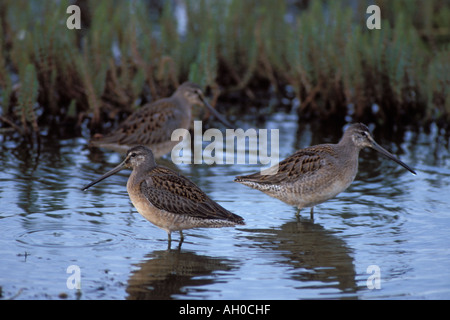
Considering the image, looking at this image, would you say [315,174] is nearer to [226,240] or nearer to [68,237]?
[226,240]

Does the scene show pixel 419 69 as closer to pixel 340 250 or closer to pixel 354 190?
pixel 354 190

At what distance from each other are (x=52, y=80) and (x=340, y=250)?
4738mm

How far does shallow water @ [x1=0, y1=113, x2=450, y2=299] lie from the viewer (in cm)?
491

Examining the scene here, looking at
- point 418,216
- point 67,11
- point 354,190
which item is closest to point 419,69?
point 354,190

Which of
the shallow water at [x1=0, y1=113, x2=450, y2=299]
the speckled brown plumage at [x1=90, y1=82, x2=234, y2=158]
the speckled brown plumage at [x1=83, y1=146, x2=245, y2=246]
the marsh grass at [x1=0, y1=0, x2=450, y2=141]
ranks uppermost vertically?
the marsh grass at [x1=0, y1=0, x2=450, y2=141]

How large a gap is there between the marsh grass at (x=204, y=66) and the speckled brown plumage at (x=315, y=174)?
2482 mm

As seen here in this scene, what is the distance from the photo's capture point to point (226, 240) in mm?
5934

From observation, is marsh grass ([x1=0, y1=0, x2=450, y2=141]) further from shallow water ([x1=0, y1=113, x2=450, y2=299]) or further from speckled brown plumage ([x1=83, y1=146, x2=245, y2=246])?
speckled brown plumage ([x1=83, y1=146, x2=245, y2=246])

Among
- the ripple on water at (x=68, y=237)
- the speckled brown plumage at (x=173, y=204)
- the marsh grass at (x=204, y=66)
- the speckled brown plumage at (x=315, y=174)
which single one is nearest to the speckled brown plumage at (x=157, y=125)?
the marsh grass at (x=204, y=66)

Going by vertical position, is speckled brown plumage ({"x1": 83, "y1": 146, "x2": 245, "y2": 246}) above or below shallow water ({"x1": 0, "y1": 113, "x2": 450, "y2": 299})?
above

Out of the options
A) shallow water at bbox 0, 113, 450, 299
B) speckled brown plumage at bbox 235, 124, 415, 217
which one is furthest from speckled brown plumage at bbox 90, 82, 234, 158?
speckled brown plumage at bbox 235, 124, 415, 217

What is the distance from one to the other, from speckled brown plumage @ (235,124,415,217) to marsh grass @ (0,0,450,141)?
2.48 m

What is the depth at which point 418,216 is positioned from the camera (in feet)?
21.4

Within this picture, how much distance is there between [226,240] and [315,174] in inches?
46.1
